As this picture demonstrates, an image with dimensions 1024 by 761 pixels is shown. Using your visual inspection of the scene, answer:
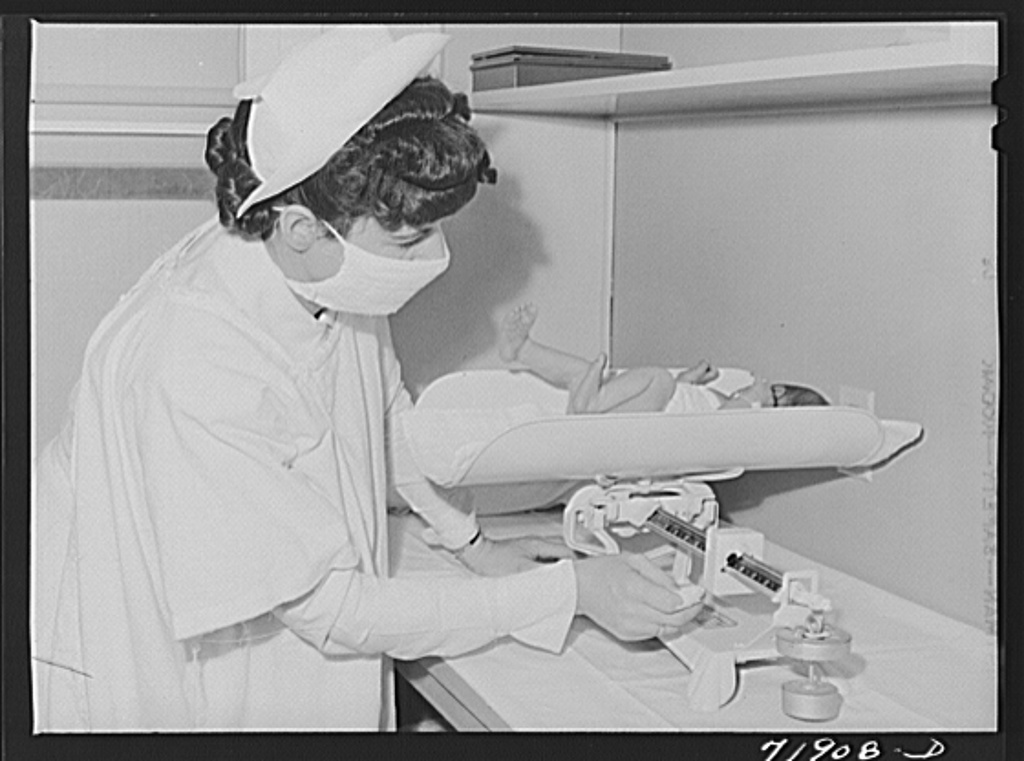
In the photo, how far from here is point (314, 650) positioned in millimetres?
1189

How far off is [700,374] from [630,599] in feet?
0.72

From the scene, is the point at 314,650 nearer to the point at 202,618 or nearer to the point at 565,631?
the point at 202,618

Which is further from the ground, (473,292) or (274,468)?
(473,292)

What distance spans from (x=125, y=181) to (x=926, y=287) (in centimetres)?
64

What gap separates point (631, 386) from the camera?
1.29 meters

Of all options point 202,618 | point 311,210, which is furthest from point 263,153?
point 202,618

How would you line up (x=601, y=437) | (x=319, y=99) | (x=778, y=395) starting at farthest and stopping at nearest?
(x=778, y=395) < (x=601, y=437) < (x=319, y=99)

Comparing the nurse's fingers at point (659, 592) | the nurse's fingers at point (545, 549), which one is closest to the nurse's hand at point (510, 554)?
the nurse's fingers at point (545, 549)

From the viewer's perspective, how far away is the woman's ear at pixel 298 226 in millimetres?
1147

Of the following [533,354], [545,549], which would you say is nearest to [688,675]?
[545,549]

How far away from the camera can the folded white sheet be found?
1223mm

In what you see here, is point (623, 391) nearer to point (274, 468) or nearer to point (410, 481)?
point (410, 481)

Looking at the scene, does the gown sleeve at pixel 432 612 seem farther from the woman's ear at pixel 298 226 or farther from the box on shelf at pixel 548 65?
the box on shelf at pixel 548 65

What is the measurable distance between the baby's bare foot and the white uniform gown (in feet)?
0.54
